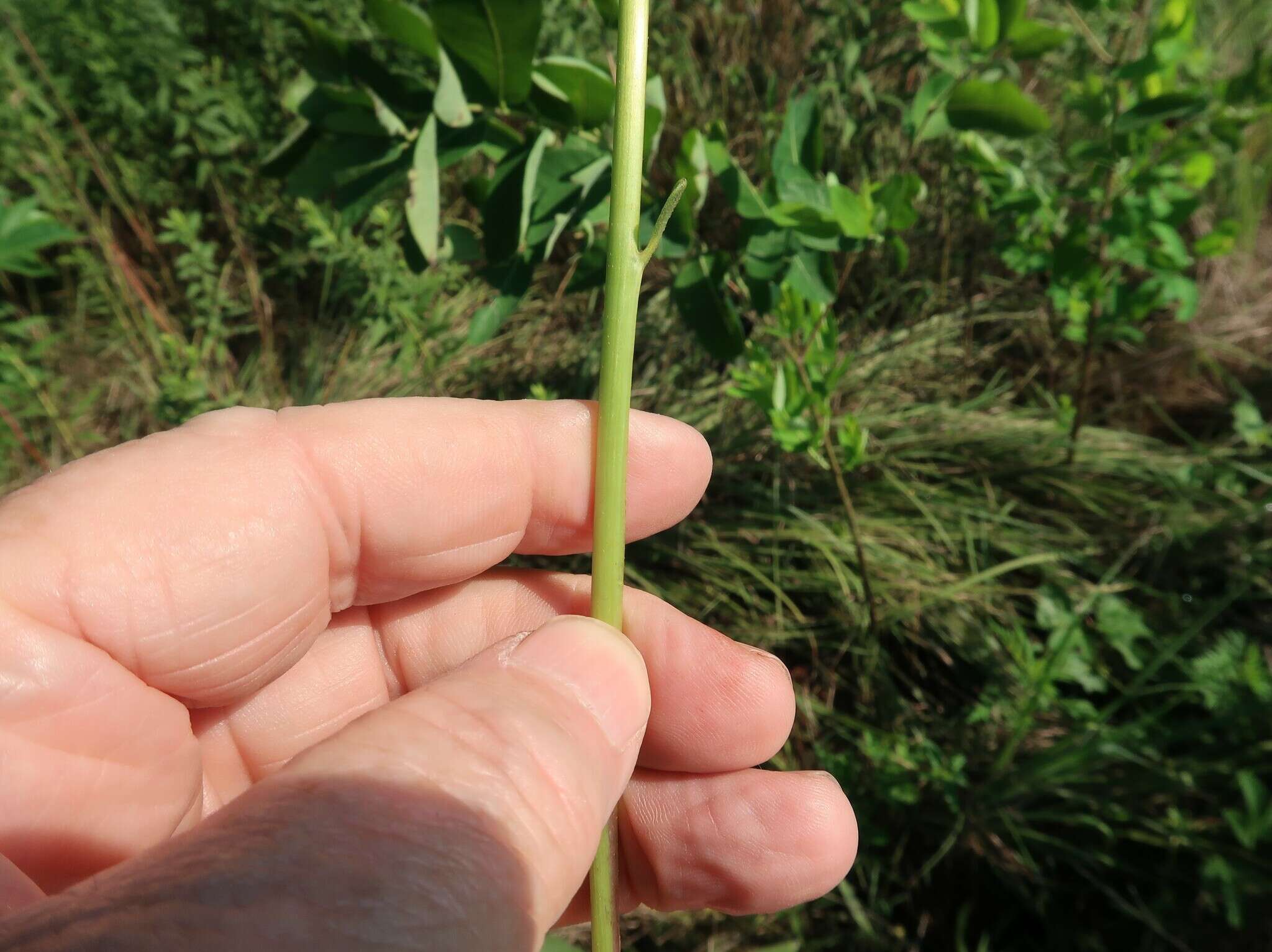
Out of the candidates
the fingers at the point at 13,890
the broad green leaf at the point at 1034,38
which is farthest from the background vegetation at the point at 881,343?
the fingers at the point at 13,890

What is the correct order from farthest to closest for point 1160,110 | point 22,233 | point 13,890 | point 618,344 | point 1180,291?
point 22,233
point 1180,291
point 1160,110
point 618,344
point 13,890

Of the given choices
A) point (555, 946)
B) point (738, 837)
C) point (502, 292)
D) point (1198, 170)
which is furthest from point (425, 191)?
point (1198, 170)

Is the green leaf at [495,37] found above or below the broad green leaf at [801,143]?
above

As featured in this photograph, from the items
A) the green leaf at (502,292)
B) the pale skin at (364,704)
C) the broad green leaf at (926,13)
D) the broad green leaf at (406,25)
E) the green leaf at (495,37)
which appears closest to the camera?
the pale skin at (364,704)

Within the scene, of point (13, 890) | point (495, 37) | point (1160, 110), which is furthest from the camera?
point (1160, 110)

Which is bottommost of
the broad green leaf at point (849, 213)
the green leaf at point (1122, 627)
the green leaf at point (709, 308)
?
the green leaf at point (1122, 627)

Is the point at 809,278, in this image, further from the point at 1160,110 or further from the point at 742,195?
the point at 1160,110

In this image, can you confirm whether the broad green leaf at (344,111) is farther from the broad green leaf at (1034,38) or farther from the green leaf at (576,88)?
the broad green leaf at (1034,38)

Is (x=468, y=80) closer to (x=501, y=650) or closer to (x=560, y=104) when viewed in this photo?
(x=560, y=104)
